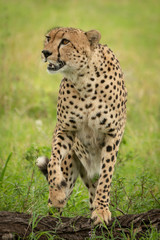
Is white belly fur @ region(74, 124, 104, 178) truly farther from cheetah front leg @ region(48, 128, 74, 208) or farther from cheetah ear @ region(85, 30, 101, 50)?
cheetah ear @ region(85, 30, 101, 50)

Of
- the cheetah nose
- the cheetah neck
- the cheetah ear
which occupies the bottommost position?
the cheetah neck

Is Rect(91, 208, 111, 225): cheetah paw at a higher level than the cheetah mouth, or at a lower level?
lower

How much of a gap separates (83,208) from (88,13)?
32.8 ft

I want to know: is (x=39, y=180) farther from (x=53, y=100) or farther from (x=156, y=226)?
(x=53, y=100)

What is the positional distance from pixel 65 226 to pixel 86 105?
0.96 metres

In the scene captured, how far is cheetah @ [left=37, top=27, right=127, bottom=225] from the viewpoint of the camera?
3.38 meters

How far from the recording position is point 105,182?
3.49 metres

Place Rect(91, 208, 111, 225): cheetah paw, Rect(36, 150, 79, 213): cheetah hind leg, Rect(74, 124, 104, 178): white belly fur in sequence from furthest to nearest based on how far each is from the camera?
Rect(36, 150, 79, 213): cheetah hind leg, Rect(74, 124, 104, 178): white belly fur, Rect(91, 208, 111, 225): cheetah paw

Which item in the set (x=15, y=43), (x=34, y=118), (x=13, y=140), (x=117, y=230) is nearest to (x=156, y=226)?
(x=117, y=230)

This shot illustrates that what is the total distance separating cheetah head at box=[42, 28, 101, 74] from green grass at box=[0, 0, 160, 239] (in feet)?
2.12

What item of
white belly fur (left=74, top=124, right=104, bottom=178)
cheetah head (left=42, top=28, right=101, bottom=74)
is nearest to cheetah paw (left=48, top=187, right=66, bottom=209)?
white belly fur (left=74, top=124, right=104, bottom=178)

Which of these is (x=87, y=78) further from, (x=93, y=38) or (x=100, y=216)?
(x=100, y=216)

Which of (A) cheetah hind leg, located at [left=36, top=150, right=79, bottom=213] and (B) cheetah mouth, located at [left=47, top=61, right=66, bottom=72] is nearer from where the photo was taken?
(B) cheetah mouth, located at [left=47, top=61, right=66, bottom=72]

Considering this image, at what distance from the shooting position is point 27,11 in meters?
12.8
